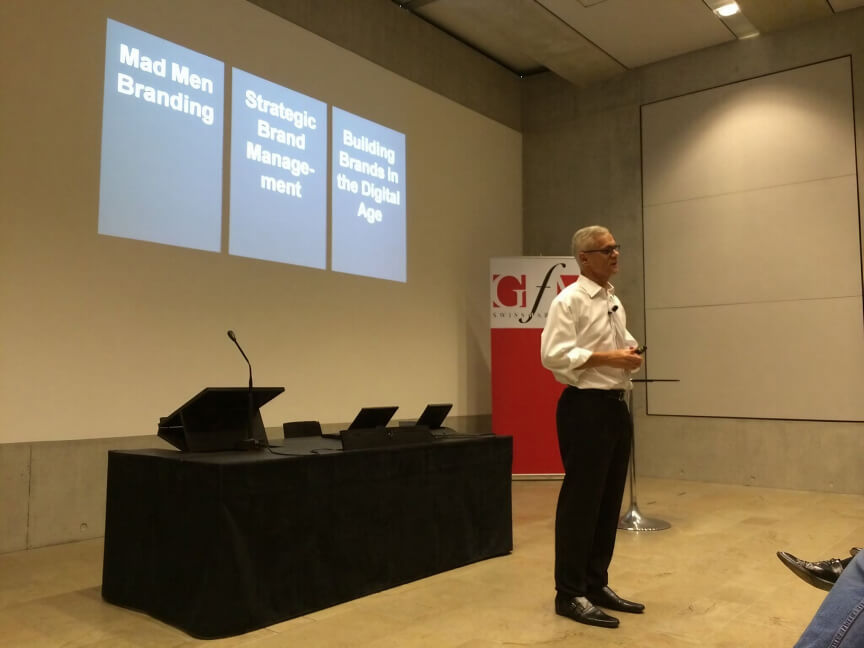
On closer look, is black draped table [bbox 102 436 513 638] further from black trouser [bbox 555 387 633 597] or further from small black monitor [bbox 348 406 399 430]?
black trouser [bbox 555 387 633 597]

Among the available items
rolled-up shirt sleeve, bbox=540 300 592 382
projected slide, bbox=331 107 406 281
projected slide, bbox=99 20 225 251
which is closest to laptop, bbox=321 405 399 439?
rolled-up shirt sleeve, bbox=540 300 592 382

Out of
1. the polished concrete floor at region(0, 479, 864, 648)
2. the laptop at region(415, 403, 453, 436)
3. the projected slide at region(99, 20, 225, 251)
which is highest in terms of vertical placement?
the projected slide at region(99, 20, 225, 251)

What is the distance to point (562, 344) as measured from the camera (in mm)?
2662

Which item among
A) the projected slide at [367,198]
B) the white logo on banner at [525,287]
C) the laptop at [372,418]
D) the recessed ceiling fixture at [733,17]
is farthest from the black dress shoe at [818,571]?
the recessed ceiling fixture at [733,17]

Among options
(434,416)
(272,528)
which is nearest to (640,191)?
(434,416)

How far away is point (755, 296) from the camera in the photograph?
660 centimetres

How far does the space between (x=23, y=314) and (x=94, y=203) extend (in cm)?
80

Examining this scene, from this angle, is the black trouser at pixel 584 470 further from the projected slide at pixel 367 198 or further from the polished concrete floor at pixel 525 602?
the projected slide at pixel 367 198

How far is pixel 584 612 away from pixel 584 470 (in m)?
0.54

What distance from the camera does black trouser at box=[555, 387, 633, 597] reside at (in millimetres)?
2629

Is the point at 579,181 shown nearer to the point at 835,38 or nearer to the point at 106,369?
the point at 835,38

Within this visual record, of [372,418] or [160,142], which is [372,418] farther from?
[160,142]

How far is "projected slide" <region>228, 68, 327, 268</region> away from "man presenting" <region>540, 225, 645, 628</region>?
3113 mm

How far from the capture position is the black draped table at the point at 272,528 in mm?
2580
